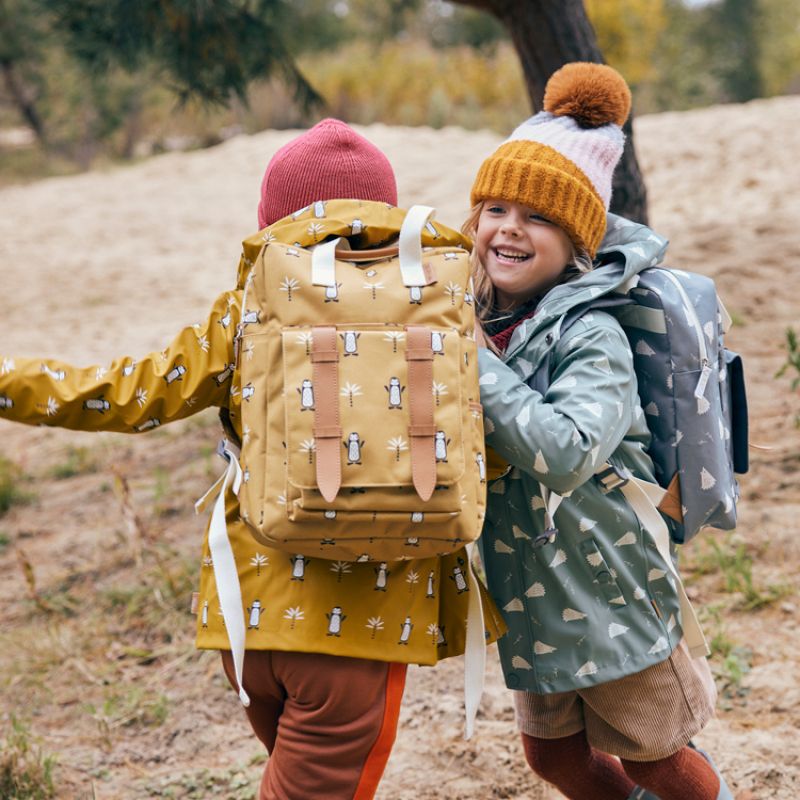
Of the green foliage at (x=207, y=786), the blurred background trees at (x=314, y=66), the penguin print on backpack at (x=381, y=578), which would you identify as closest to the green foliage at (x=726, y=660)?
the green foliage at (x=207, y=786)

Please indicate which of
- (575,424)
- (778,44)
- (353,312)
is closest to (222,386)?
(353,312)

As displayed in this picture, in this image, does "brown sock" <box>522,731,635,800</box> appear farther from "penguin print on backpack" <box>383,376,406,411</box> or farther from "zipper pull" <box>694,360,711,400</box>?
"penguin print on backpack" <box>383,376,406,411</box>

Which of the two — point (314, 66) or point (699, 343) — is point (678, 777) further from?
point (314, 66)

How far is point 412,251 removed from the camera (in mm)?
1521

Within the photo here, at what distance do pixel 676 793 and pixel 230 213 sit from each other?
942 cm

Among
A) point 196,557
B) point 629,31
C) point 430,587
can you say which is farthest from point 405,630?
point 629,31

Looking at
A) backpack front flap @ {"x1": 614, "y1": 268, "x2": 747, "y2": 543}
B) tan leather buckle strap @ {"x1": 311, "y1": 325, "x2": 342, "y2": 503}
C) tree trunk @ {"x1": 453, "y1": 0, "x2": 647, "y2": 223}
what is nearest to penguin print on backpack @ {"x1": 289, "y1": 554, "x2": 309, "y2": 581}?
tan leather buckle strap @ {"x1": 311, "y1": 325, "x2": 342, "y2": 503}

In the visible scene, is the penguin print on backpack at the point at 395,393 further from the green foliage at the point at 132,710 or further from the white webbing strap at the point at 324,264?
the green foliage at the point at 132,710

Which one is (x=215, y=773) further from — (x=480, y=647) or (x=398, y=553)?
(x=398, y=553)

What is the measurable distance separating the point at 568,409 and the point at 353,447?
354 mm

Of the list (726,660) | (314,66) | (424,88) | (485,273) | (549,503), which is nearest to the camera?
(549,503)

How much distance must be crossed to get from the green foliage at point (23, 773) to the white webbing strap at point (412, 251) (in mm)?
1700

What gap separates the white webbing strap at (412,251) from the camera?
59.0 inches

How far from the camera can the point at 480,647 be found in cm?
170
